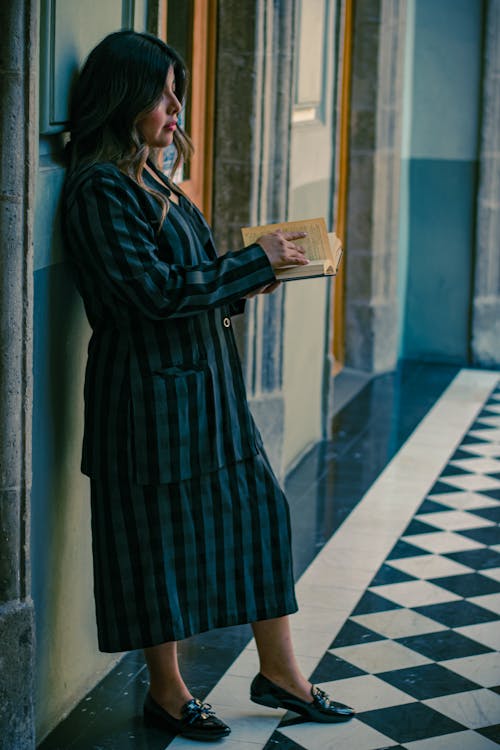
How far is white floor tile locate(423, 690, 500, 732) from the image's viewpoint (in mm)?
3742

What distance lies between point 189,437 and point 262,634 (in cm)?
66

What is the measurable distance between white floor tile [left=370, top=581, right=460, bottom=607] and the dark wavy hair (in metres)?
1.99

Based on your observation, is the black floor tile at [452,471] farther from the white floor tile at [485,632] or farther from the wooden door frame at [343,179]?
the wooden door frame at [343,179]

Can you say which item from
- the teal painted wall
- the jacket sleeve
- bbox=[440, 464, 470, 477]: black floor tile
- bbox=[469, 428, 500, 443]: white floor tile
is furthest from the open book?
the teal painted wall

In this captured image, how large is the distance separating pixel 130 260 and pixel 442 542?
260 centimetres

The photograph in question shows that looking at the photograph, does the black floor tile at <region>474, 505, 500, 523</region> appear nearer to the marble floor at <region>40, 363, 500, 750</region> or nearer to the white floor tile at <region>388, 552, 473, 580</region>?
the marble floor at <region>40, 363, 500, 750</region>

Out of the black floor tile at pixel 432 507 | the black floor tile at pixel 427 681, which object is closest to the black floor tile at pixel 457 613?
the black floor tile at pixel 427 681

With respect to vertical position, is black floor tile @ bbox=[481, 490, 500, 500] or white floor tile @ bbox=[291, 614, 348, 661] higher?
black floor tile @ bbox=[481, 490, 500, 500]

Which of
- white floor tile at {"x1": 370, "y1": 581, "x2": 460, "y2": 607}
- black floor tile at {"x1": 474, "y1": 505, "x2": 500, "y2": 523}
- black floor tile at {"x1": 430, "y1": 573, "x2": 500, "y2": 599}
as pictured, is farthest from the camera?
black floor tile at {"x1": 474, "y1": 505, "x2": 500, "y2": 523}

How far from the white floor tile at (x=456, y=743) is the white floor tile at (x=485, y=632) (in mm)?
685

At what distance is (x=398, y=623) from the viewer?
14.7ft

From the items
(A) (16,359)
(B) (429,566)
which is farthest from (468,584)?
(A) (16,359)

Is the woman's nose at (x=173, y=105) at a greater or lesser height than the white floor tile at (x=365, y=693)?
greater

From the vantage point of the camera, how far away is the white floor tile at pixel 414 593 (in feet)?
15.5
